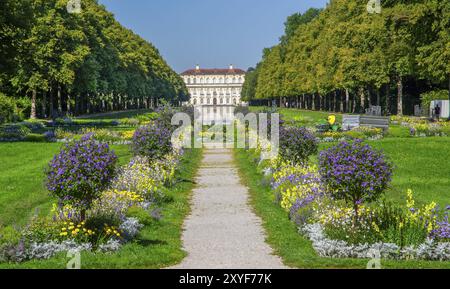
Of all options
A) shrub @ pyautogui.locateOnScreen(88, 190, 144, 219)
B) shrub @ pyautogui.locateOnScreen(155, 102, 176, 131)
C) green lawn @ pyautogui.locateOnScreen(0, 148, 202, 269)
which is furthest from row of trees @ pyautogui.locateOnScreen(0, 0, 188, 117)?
shrub @ pyautogui.locateOnScreen(88, 190, 144, 219)

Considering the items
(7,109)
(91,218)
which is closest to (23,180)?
(91,218)

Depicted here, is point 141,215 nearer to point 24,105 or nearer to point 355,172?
point 355,172

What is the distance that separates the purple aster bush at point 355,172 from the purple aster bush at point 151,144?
9517 millimetres

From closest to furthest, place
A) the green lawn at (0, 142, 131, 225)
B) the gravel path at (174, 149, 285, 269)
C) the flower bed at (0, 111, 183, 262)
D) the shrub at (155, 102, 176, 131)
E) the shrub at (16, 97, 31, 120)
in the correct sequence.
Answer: the gravel path at (174, 149, 285, 269), the flower bed at (0, 111, 183, 262), the green lawn at (0, 142, 131, 225), the shrub at (155, 102, 176, 131), the shrub at (16, 97, 31, 120)

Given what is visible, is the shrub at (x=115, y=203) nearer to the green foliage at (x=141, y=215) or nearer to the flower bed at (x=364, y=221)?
the green foliage at (x=141, y=215)

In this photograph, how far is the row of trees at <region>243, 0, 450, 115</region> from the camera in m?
36.9

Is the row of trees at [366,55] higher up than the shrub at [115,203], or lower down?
higher up

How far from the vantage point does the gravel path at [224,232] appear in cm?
1067

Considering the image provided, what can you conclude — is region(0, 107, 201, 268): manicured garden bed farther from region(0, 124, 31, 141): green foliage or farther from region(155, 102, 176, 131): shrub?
region(0, 124, 31, 141): green foliage

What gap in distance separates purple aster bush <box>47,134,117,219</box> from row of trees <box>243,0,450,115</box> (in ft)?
90.6

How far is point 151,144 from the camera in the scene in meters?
20.8

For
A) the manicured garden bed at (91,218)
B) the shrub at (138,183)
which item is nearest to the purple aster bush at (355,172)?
the manicured garden bed at (91,218)
